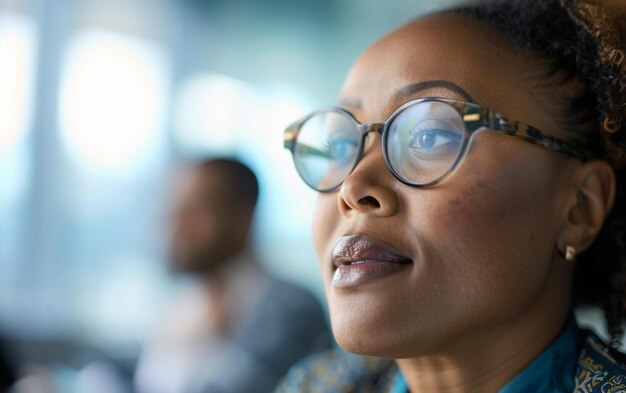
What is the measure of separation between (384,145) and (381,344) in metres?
0.27

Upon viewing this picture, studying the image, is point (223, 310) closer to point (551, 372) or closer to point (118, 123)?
point (551, 372)

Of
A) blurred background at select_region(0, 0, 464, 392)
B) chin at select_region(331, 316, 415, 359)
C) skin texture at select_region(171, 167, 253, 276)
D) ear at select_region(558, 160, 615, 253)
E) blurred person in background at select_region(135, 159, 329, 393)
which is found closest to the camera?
chin at select_region(331, 316, 415, 359)

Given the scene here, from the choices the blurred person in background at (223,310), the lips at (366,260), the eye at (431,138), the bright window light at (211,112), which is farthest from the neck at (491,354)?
the bright window light at (211,112)

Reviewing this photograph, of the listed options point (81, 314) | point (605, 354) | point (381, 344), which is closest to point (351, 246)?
point (381, 344)

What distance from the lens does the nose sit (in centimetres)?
100

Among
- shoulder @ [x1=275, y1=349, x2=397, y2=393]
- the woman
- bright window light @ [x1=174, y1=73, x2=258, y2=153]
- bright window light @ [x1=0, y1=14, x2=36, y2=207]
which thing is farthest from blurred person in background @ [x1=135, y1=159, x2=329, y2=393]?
bright window light @ [x1=0, y1=14, x2=36, y2=207]

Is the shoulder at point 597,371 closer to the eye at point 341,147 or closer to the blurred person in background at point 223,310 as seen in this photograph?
the eye at point 341,147

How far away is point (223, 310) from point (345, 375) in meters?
1.10

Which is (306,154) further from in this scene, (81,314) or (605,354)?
(81,314)

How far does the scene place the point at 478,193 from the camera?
98 cm

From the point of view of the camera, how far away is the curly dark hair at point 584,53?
1.08 metres

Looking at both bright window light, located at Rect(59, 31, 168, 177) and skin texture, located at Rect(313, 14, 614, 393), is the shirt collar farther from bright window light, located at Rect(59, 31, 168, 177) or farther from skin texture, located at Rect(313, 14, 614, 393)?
bright window light, located at Rect(59, 31, 168, 177)

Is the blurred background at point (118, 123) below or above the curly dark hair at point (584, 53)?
below

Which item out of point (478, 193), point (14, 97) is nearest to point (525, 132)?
point (478, 193)
